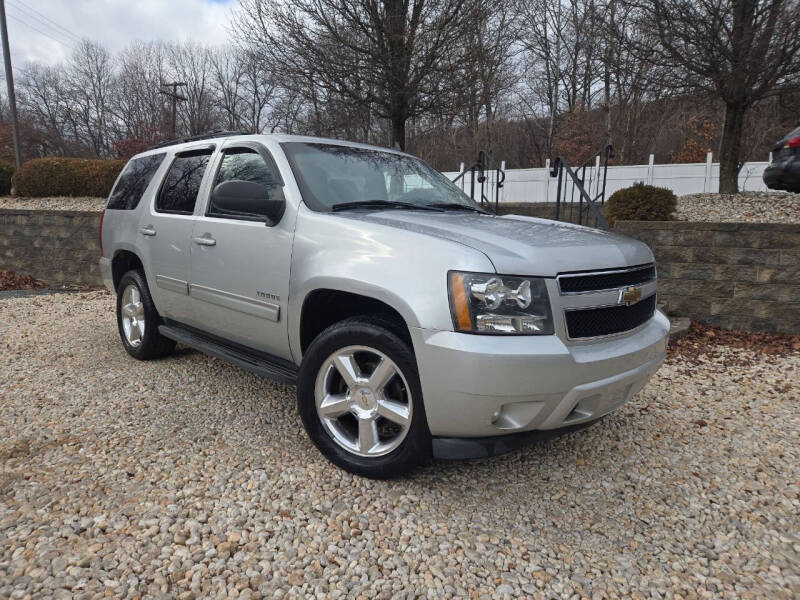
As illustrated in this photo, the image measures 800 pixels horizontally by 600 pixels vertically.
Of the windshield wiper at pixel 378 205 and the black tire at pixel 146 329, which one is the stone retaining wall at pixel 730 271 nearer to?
the windshield wiper at pixel 378 205

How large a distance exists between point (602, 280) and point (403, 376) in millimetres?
1055

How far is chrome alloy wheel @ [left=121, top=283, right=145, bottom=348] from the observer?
14.6ft

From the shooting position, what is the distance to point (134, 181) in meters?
4.55

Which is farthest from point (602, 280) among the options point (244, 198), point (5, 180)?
point (5, 180)

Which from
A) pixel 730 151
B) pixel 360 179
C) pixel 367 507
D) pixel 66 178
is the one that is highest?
pixel 730 151

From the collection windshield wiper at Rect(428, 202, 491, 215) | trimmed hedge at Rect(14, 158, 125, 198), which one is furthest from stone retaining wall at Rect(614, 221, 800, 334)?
trimmed hedge at Rect(14, 158, 125, 198)

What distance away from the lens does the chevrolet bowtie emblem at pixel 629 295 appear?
2.51 m

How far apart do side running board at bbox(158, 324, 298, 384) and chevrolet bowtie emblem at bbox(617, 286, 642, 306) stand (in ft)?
5.84

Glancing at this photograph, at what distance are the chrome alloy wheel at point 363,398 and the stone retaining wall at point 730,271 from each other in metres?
4.37

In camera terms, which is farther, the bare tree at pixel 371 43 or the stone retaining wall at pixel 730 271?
the bare tree at pixel 371 43

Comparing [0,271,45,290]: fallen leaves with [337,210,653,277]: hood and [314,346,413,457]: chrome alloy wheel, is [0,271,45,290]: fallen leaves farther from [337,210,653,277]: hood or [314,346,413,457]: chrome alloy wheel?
[337,210,653,277]: hood

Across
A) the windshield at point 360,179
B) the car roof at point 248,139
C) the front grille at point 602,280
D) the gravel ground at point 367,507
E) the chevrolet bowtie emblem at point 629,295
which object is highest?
the car roof at point 248,139

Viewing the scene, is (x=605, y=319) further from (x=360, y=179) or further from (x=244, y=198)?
(x=244, y=198)

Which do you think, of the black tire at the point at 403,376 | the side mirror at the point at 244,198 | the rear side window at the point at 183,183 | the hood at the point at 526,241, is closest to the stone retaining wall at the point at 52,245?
the rear side window at the point at 183,183
